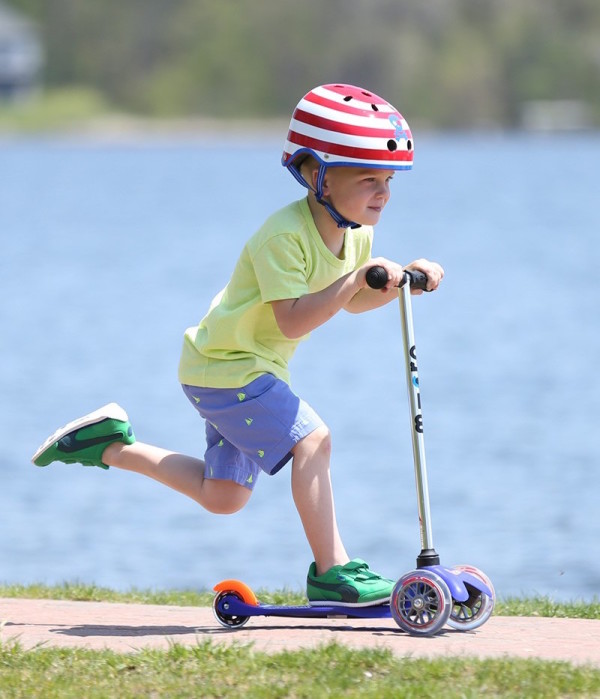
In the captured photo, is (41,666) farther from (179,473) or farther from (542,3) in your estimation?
(542,3)

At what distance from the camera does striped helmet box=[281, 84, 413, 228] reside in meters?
5.49

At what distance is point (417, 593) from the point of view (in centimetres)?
526

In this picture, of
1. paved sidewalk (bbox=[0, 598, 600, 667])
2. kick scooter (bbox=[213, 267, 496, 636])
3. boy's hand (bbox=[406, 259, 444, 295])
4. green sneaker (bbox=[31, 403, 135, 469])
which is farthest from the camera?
green sneaker (bbox=[31, 403, 135, 469])

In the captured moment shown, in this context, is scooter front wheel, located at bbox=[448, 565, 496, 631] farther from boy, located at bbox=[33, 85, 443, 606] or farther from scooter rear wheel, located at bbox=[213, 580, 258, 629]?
scooter rear wheel, located at bbox=[213, 580, 258, 629]

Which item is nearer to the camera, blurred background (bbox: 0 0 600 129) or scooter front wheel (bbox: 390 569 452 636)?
scooter front wheel (bbox: 390 569 452 636)

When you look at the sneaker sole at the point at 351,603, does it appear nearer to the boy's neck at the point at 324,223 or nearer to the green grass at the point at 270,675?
the green grass at the point at 270,675

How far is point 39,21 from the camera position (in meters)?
134

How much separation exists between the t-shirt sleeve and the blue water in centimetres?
415

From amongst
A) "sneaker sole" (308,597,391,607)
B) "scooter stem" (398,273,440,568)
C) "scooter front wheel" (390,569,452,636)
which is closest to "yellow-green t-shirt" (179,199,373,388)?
"scooter stem" (398,273,440,568)

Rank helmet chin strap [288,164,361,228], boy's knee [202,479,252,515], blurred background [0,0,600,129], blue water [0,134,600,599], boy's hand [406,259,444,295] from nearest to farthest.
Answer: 1. boy's hand [406,259,444,295]
2. helmet chin strap [288,164,361,228]
3. boy's knee [202,479,252,515]
4. blue water [0,134,600,599]
5. blurred background [0,0,600,129]

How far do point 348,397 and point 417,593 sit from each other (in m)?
15.2

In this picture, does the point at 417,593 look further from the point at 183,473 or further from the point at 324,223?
the point at 324,223

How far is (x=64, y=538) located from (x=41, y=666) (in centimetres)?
802

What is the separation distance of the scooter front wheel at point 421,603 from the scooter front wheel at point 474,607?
192mm
